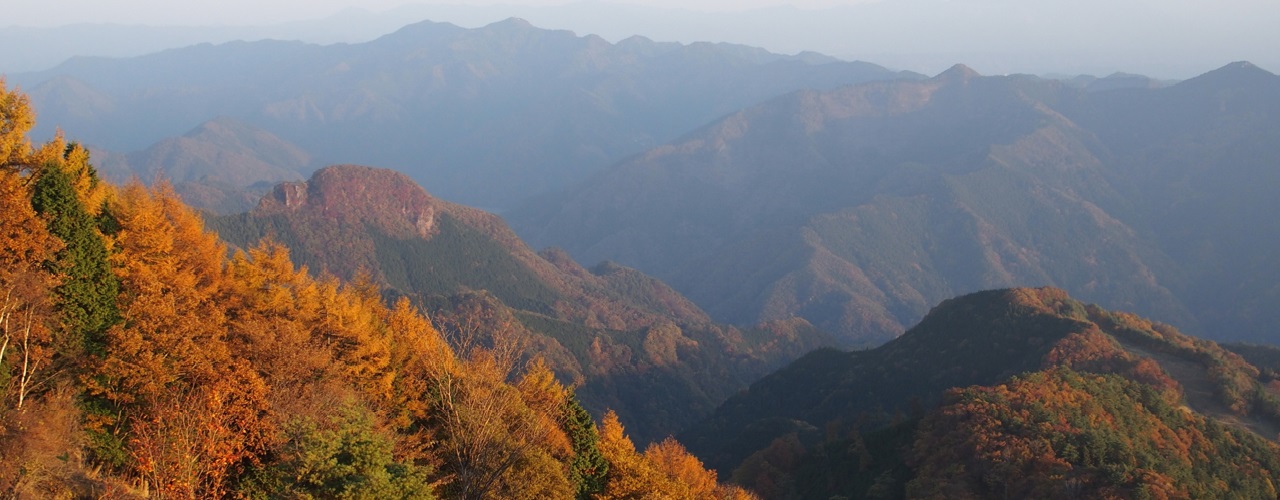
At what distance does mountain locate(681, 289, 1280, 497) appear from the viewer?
61.1 meters

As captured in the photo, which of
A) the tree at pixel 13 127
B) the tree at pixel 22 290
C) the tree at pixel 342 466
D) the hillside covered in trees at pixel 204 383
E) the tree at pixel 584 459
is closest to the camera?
the tree at pixel 342 466

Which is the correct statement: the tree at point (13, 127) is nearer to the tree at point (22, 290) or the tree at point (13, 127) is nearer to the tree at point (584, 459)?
the tree at point (22, 290)

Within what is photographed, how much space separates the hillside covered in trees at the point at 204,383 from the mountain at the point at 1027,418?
108 ft

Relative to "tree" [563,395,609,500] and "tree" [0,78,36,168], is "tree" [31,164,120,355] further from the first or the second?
"tree" [563,395,609,500]

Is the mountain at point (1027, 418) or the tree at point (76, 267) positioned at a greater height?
the tree at point (76, 267)

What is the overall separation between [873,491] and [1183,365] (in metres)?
45.5

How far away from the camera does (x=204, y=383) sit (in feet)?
102

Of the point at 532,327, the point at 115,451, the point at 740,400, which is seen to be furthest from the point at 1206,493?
the point at 532,327

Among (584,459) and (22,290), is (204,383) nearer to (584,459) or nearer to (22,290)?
(22,290)

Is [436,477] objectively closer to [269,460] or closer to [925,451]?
[269,460]

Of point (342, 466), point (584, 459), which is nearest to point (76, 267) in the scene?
point (342, 466)

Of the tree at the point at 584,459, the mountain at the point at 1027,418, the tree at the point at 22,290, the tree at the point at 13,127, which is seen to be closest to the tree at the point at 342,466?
the tree at the point at 22,290

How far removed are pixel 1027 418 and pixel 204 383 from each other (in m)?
59.2

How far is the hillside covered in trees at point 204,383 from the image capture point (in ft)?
86.6
